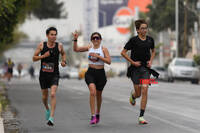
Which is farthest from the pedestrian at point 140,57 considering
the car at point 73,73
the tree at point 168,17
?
the car at point 73,73

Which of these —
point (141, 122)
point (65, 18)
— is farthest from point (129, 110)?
point (65, 18)

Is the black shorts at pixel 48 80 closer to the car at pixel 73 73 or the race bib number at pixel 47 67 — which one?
the race bib number at pixel 47 67

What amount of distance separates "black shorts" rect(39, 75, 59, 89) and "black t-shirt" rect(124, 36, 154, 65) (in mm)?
1569

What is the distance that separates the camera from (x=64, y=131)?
37.5 ft

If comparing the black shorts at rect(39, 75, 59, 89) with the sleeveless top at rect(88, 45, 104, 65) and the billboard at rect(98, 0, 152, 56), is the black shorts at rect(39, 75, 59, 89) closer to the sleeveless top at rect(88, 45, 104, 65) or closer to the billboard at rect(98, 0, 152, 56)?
the sleeveless top at rect(88, 45, 104, 65)

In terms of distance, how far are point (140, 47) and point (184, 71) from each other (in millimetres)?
32079

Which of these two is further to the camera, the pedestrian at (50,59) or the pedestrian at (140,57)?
the pedestrian at (140,57)

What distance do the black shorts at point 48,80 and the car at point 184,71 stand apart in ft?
107

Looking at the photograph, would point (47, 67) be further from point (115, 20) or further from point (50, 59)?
point (115, 20)

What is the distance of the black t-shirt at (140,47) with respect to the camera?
41.3ft

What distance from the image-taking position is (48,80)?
1218cm

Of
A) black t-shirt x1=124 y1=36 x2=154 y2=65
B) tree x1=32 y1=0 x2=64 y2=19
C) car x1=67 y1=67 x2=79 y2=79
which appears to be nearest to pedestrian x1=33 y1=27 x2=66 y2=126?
black t-shirt x1=124 y1=36 x2=154 y2=65

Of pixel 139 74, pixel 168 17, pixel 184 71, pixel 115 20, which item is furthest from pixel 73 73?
pixel 115 20

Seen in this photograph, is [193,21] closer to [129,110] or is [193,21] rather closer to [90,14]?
[129,110]
